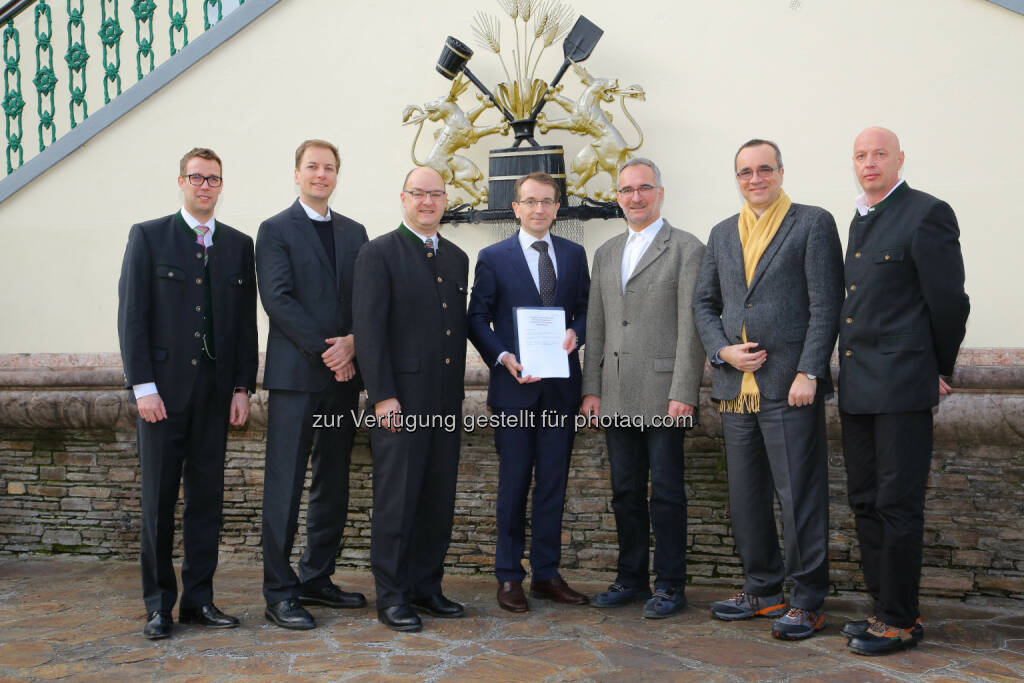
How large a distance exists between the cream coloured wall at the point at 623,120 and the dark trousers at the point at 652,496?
1.92m

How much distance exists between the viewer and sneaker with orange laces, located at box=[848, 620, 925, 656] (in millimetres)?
3361

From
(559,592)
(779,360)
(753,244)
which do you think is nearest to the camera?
(779,360)

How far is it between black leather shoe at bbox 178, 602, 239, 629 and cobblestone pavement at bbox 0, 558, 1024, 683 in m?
0.06

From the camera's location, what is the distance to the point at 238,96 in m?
6.04

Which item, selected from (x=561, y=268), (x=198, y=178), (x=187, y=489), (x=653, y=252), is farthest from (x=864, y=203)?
(x=187, y=489)

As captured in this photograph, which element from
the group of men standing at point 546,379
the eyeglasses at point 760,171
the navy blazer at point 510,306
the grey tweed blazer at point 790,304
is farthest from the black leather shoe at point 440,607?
the eyeglasses at point 760,171

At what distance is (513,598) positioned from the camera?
4039 mm

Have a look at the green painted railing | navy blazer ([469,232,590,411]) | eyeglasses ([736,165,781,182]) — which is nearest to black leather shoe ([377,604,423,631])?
navy blazer ([469,232,590,411])

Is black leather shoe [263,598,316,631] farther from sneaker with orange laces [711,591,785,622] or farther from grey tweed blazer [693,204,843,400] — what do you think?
grey tweed blazer [693,204,843,400]

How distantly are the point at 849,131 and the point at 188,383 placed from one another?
3837 mm

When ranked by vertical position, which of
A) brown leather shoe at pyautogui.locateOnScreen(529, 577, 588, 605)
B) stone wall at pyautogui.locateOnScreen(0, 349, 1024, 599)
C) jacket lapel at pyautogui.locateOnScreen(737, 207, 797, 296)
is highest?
jacket lapel at pyautogui.locateOnScreen(737, 207, 797, 296)

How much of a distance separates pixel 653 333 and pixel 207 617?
2.25 metres

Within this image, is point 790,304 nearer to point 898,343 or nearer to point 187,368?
point 898,343

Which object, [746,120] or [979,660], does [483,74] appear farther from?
[979,660]
